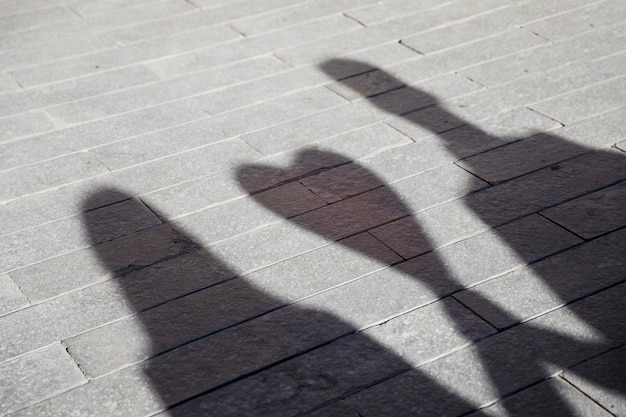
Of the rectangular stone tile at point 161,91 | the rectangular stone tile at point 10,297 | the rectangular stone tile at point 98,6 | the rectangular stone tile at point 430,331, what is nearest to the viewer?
the rectangular stone tile at point 430,331

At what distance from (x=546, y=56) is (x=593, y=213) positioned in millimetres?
1485

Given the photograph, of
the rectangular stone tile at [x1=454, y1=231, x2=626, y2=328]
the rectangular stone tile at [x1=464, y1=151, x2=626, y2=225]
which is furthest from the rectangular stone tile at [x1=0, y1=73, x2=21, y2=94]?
the rectangular stone tile at [x1=454, y1=231, x2=626, y2=328]

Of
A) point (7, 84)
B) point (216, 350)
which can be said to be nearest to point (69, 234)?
point (216, 350)

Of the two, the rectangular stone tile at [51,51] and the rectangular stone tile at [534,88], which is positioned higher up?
the rectangular stone tile at [534,88]

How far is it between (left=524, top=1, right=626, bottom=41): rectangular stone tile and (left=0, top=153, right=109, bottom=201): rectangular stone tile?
2524 mm

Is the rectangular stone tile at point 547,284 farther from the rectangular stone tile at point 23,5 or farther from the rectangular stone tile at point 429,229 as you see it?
the rectangular stone tile at point 23,5

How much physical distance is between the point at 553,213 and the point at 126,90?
2.17 meters

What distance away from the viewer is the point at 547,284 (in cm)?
274

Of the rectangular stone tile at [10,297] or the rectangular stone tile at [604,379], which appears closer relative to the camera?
the rectangular stone tile at [604,379]

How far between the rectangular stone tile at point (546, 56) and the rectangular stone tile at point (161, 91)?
3.39ft

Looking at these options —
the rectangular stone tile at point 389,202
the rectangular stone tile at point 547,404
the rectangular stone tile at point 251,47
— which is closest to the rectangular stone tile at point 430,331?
the rectangular stone tile at point 547,404

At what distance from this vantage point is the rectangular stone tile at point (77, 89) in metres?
4.07

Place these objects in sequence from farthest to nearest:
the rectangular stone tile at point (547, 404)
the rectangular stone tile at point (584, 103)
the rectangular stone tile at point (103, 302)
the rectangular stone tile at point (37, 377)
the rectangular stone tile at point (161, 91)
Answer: the rectangular stone tile at point (161, 91) → the rectangular stone tile at point (584, 103) → the rectangular stone tile at point (103, 302) → the rectangular stone tile at point (37, 377) → the rectangular stone tile at point (547, 404)

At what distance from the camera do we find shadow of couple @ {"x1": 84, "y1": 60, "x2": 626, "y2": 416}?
2.35 m
